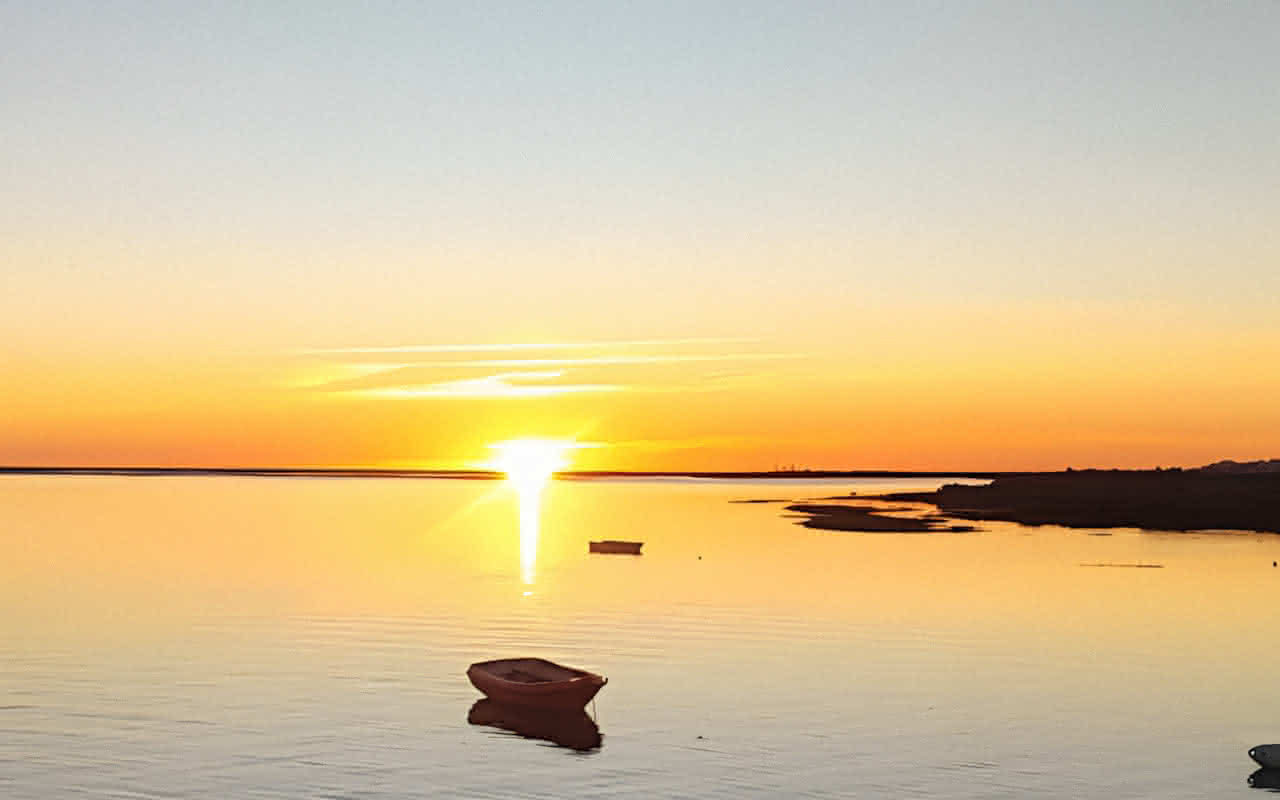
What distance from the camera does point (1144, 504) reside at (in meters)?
163

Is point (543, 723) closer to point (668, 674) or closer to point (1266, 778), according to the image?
point (668, 674)

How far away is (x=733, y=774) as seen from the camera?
1486 inches

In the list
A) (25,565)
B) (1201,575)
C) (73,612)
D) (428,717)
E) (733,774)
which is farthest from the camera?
(25,565)

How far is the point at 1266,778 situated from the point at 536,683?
862 inches

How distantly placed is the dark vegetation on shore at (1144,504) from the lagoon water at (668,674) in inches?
1610

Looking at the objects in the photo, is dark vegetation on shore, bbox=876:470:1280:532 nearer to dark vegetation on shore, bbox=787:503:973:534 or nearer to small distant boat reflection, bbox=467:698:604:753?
dark vegetation on shore, bbox=787:503:973:534

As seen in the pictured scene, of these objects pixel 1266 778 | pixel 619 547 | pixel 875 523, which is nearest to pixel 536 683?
pixel 1266 778

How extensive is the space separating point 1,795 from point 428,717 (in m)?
14.2

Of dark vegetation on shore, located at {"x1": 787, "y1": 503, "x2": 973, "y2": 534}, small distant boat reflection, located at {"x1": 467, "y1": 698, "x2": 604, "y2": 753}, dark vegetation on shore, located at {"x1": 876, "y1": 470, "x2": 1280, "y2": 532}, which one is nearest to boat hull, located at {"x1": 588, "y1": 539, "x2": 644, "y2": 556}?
dark vegetation on shore, located at {"x1": 787, "y1": 503, "x2": 973, "y2": 534}

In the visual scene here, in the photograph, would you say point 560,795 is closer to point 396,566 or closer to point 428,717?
point 428,717

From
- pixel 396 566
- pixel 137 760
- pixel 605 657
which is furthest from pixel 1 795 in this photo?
pixel 396 566

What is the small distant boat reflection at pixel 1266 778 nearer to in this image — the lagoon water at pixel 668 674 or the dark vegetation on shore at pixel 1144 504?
the lagoon water at pixel 668 674

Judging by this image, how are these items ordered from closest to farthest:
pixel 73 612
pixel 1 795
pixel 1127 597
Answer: pixel 1 795 < pixel 73 612 < pixel 1127 597

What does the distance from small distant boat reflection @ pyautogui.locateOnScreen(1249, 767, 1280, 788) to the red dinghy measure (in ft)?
61.6
